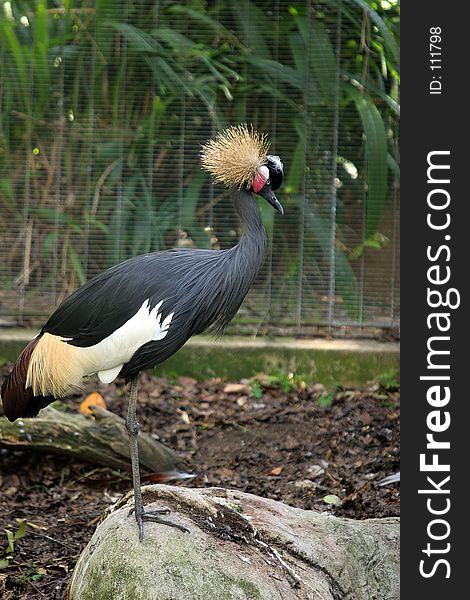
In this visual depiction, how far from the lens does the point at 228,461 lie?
5711 mm

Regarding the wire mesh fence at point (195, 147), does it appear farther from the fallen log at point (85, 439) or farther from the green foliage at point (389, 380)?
the fallen log at point (85, 439)

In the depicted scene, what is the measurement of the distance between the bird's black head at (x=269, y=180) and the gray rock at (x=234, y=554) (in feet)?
4.20

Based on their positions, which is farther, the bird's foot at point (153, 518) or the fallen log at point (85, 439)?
the fallen log at point (85, 439)

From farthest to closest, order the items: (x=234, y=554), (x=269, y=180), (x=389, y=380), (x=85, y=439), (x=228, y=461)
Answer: (x=389, y=380) < (x=228, y=461) < (x=85, y=439) < (x=269, y=180) < (x=234, y=554)

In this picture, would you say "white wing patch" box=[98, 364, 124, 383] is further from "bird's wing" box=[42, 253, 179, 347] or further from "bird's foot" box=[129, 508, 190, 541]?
"bird's foot" box=[129, 508, 190, 541]

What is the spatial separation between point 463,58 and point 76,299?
184 centimetres

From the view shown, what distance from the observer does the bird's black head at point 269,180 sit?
4.00 metres

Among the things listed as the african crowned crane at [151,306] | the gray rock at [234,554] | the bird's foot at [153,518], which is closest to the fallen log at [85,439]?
the african crowned crane at [151,306]

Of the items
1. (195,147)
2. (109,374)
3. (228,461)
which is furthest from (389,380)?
(109,374)

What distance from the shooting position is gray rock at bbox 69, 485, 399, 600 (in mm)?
3348

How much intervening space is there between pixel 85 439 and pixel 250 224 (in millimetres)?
1913

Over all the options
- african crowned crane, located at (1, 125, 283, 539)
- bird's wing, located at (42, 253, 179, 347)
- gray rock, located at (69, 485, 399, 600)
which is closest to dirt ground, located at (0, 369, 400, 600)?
gray rock, located at (69, 485, 399, 600)

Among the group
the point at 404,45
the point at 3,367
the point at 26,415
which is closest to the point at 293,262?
the point at 3,367

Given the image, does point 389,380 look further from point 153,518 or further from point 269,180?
point 153,518
